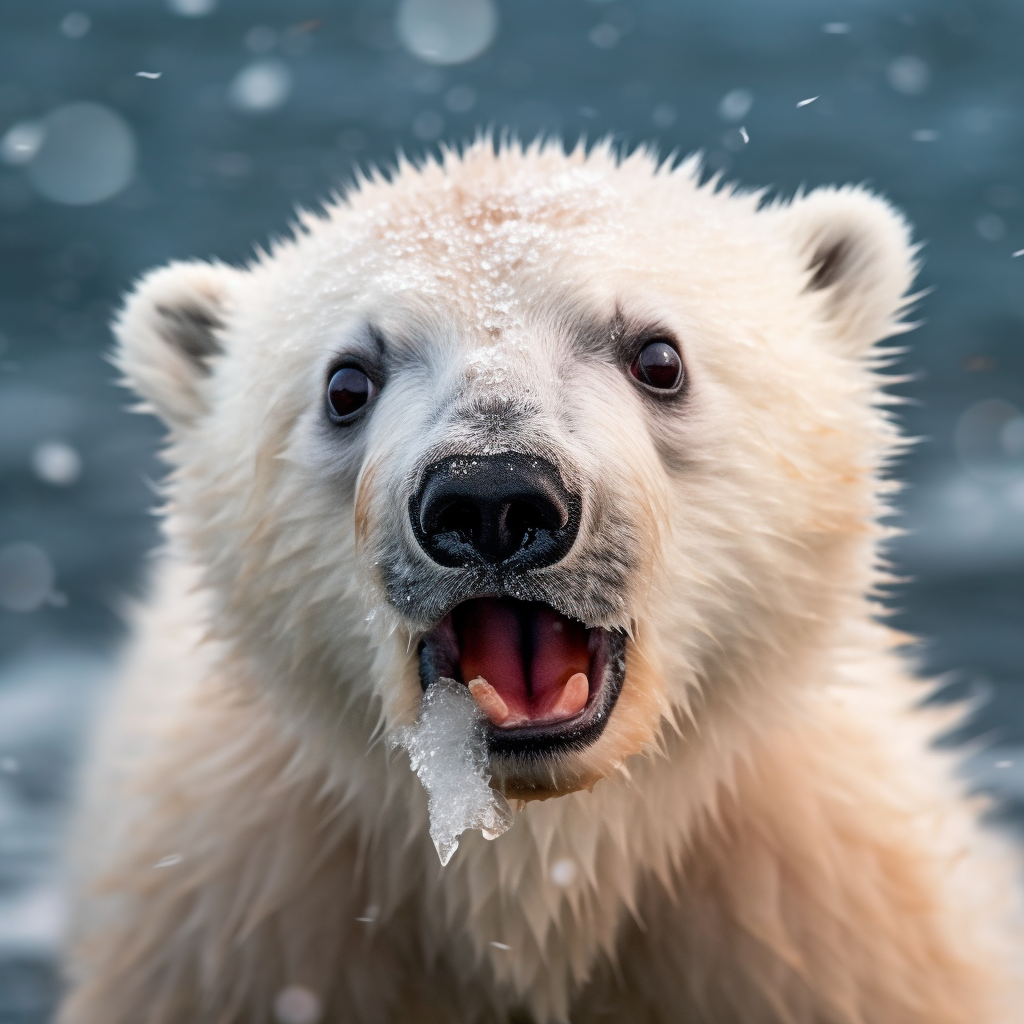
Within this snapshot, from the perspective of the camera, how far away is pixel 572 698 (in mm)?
2217

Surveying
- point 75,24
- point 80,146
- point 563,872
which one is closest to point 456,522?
point 563,872

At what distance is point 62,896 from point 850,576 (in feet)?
8.50

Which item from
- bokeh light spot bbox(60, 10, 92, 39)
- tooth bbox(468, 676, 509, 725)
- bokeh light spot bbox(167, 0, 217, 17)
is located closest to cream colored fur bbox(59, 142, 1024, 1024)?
tooth bbox(468, 676, 509, 725)

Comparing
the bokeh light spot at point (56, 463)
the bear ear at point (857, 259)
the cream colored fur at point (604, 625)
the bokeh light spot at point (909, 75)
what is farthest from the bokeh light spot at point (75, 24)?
the bear ear at point (857, 259)

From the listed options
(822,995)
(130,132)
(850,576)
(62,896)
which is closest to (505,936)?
(822,995)

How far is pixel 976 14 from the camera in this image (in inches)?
394

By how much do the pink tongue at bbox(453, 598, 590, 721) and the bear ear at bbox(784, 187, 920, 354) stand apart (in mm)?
1179

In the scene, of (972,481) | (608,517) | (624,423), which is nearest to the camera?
(608,517)

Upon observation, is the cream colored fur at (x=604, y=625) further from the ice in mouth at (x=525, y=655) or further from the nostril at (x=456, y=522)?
the nostril at (x=456, y=522)

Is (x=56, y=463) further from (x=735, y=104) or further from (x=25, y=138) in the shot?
Answer: (x=735, y=104)

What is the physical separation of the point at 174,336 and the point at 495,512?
1488mm

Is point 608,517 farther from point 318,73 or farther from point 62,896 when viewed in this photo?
point 318,73

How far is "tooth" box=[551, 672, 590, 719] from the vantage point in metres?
2.20

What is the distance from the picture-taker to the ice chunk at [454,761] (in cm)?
221
